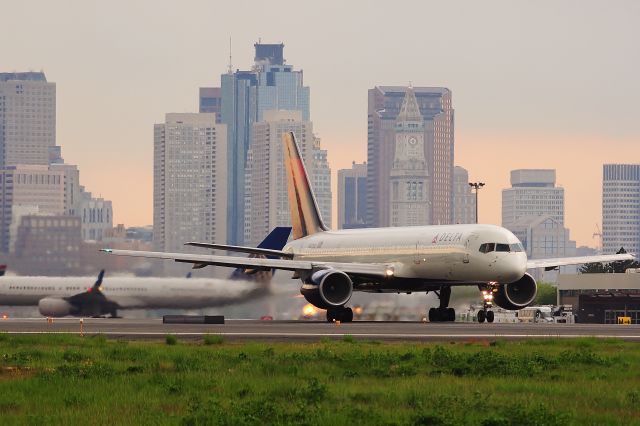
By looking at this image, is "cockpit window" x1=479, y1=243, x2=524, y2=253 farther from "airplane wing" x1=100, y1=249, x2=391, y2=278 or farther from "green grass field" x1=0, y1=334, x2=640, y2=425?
"green grass field" x1=0, y1=334, x2=640, y2=425

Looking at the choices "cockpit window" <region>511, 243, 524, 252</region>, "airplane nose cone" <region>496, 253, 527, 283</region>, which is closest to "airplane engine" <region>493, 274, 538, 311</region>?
"cockpit window" <region>511, 243, 524, 252</region>

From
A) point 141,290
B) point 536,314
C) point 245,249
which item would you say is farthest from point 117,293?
point 536,314

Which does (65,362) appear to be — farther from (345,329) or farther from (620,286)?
(620,286)

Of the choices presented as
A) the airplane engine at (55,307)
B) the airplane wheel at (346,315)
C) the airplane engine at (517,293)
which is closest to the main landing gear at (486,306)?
the airplane engine at (517,293)

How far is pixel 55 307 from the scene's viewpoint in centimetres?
12506

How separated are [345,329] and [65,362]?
27.3 m

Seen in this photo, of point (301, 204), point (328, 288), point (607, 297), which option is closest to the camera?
point (328, 288)

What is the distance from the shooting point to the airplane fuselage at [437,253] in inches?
3068

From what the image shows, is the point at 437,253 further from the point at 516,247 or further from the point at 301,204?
the point at 301,204

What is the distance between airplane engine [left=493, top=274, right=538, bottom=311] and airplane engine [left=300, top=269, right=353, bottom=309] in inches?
306

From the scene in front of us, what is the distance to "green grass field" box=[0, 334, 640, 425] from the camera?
90.4 feet

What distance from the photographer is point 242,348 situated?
4622cm

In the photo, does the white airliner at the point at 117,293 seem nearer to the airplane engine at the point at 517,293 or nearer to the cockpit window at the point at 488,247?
the airplane engine at the point at 517,293

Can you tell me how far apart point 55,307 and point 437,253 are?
52.0m
